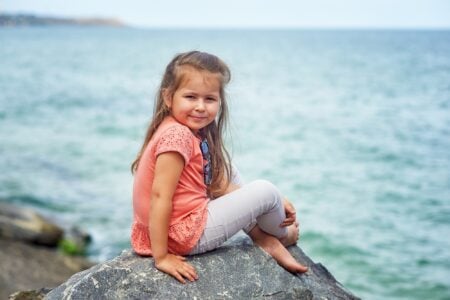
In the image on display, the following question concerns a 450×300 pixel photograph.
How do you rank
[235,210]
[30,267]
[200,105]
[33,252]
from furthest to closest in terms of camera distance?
[33,252]
[30,267]
[235,210]
[200,105]

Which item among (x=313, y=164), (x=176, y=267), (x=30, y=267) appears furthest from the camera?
(x=313, y=164)

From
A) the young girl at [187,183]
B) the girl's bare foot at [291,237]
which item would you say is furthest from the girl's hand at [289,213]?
the young girl at [187,183]

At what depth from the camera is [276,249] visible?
3820 millimetres

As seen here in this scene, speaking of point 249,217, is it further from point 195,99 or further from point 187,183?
point 195,99

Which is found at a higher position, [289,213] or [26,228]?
[289,213]

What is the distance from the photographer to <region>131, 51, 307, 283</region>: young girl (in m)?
3.35

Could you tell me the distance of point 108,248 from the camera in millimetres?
11109

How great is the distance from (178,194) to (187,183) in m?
0.08

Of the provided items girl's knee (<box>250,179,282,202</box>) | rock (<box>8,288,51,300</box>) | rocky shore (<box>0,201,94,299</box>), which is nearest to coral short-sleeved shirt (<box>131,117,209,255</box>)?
girl's knee (<box>250,179,282,202</box>)

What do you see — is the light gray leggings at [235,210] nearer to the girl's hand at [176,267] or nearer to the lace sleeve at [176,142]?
the girl's hand at [176,267]

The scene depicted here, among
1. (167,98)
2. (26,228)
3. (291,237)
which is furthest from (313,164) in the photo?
(167,98)

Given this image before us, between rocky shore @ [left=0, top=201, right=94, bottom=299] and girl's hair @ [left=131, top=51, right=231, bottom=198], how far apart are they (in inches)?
160

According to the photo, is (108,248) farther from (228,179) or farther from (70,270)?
(228,179)

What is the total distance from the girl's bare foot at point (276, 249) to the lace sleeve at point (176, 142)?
0.80 metres
